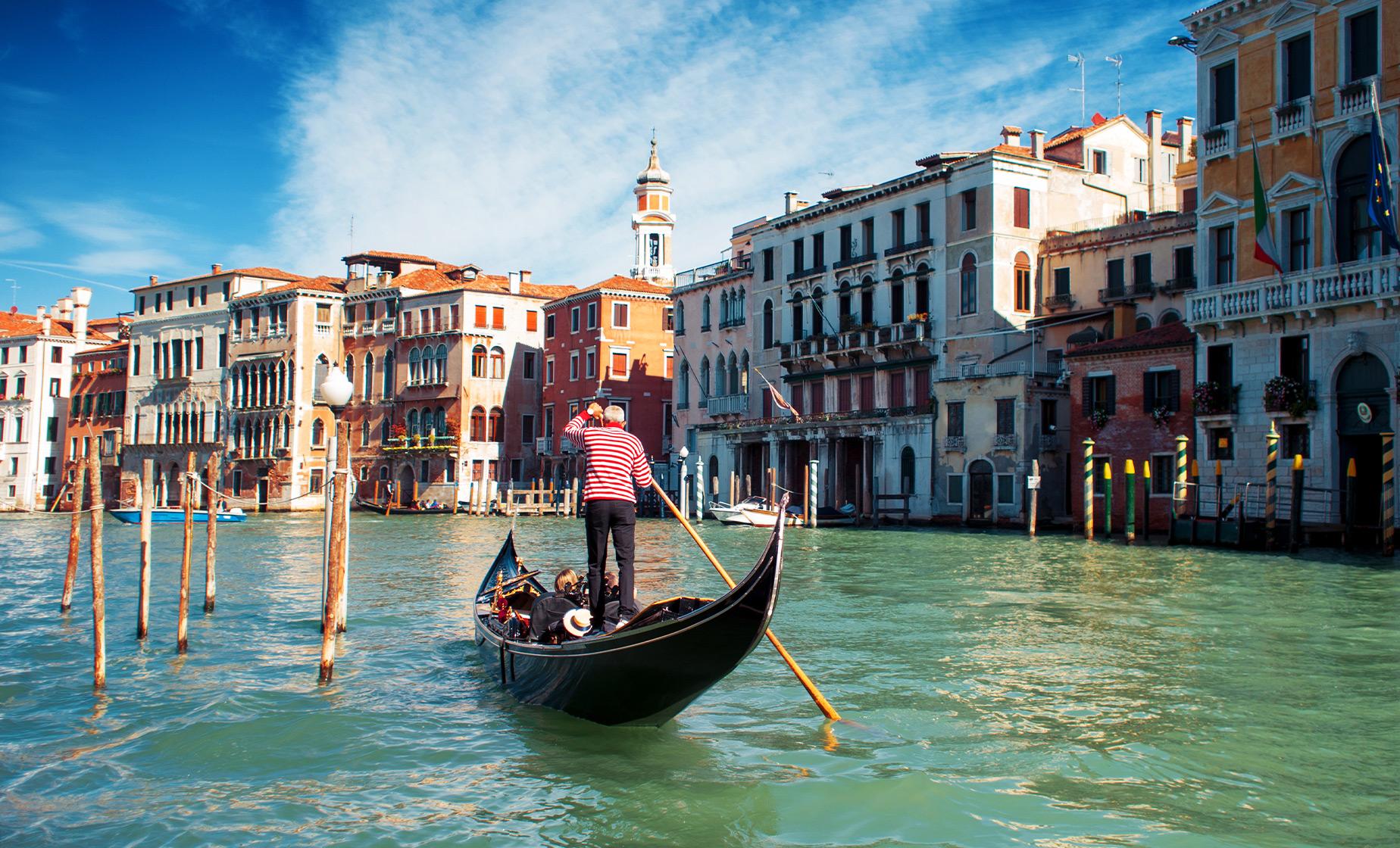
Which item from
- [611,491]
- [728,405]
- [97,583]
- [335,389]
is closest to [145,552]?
[97,583]

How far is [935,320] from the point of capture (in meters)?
29.3

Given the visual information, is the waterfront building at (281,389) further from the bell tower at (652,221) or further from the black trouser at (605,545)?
the black trouser at (605,545)

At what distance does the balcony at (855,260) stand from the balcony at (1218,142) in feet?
35.9

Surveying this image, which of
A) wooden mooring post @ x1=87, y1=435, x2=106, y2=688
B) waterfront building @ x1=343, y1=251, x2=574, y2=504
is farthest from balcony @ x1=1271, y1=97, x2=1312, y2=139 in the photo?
waterfront building @ x1=343, y1=251, x2=574, y2=504

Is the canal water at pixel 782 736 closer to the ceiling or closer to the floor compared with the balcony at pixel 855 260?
closer to the floor

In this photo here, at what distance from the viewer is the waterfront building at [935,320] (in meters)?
27.0

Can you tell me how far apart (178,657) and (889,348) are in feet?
74.7

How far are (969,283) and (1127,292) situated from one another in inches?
154

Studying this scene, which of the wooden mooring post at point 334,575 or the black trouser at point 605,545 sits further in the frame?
the wooden mooring post at point 334,575

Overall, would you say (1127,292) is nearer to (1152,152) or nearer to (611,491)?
(1152,152)

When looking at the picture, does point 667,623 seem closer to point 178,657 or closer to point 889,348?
point 178,657

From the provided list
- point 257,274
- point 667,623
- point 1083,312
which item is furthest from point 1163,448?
point 257,274

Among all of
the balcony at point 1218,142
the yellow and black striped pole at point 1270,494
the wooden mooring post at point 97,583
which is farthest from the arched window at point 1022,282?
the wooden mooring post at point 97,583

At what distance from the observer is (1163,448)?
22.0 m
